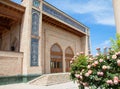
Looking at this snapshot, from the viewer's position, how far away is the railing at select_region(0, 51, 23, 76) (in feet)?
38.7

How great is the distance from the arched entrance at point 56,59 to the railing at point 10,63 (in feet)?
15.3

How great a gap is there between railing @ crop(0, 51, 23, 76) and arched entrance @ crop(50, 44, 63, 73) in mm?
4655

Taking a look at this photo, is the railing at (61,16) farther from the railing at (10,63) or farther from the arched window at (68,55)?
the railing at (10,63)

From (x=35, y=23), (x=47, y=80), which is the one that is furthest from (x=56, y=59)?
(x=47, y=80)

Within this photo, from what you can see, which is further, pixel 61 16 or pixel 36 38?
pixel 61 16

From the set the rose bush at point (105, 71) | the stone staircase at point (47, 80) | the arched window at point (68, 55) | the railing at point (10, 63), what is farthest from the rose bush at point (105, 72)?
the arched window at point (68, 55)

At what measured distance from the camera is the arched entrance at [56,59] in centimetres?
1695

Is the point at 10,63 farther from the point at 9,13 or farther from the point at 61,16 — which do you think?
the point at 61,16

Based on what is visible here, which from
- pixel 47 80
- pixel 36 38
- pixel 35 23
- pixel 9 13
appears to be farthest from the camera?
pixel 35 23

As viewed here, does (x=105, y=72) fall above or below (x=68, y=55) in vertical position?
below

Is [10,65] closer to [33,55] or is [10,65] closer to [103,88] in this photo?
[33,55]

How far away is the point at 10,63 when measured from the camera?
12.3m

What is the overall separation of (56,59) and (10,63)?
6.35m

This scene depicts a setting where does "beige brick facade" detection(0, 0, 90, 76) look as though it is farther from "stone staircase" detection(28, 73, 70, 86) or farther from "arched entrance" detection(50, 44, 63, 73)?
"stone staircase" detection(28, 73, 70, 86)
